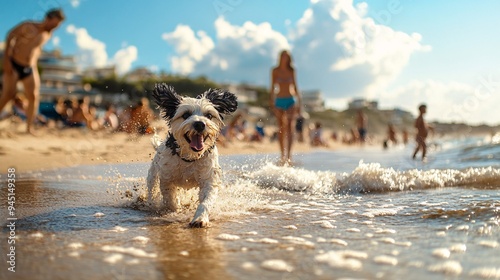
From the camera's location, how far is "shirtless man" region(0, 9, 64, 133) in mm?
8727

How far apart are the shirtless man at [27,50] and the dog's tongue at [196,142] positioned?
Result: 6285 mm

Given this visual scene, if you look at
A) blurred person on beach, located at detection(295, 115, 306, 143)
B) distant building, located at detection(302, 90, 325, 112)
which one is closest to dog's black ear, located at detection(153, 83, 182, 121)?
blurred person on beach, located at detection(295, 115, 306, 143)

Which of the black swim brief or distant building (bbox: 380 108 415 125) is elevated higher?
distant building (bbox: 380 108 415 125)

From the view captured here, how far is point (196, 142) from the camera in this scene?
382 cm

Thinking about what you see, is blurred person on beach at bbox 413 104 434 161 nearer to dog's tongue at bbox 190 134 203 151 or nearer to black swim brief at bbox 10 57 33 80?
black swim brief at bbox 10 57 33 80

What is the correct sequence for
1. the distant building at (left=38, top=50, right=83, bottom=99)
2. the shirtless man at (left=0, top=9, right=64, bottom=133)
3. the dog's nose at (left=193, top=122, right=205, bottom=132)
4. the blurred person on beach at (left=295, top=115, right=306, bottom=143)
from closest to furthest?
the dog's nose at (left=193, top=122, right=205, bottom=132) < the shirtless man at (left=0, top=9, right=64, bottom=133) < the blurred person on beach at (left=295, top=115, right=306, bottom=143) < the distant building at (left=38, top=50, right=83, bottom=99)

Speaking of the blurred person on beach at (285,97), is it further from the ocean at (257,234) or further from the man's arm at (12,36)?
the man's arm at (12,36)

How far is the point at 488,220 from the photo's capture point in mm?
3416

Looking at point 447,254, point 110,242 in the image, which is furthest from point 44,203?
point 447,254

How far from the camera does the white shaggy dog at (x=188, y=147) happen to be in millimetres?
3830

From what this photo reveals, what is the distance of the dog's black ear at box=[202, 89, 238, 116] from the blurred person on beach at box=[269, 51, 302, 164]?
5485mm

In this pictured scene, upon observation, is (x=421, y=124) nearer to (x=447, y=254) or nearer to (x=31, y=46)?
(x=31, y=46)

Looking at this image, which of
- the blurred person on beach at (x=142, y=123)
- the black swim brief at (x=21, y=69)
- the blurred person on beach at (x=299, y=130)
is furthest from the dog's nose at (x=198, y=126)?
the blurred person on beach at (x=299, y=130)

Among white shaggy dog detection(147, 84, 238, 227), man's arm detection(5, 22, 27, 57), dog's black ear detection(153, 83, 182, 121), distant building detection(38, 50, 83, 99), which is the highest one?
distant building detection(38, 50, 83, 99)
